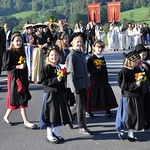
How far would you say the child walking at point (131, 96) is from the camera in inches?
202

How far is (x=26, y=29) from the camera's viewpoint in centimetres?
1012

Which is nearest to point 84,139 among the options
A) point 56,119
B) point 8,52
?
point 56,119

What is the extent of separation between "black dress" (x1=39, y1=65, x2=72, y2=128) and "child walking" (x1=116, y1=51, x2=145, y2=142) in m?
0.90

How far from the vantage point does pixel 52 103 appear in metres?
5.22

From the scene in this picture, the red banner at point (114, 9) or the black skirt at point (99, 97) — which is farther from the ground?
the red banner at point (114, 9)

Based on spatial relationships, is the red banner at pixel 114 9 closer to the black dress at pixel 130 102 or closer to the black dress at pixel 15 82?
the black dress at pixel 15 82

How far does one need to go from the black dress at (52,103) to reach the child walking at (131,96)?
0.90 m

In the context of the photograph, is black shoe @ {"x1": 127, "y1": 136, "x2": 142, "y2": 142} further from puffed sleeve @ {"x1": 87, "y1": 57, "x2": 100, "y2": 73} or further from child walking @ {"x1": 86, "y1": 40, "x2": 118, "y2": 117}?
puffed sleeve @ {"x1": 87, "y1": 57, "x2": 100, "y2": 73}

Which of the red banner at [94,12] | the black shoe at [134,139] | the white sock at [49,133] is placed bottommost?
the black shoe at [134,139]

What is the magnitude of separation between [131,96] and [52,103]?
4.05ft

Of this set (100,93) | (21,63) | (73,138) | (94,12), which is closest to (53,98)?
(73,138)

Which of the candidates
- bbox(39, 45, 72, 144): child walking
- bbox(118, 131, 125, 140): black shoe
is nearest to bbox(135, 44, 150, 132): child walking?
bbox(118, 131, 125, 140): black shoe

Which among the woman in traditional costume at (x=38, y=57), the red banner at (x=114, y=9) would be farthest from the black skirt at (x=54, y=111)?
the red banner at (x=114, y=9)

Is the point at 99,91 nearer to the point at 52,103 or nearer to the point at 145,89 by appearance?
the point at 145,89
